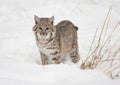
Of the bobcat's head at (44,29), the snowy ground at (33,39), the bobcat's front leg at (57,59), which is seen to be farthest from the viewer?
the bobcat's front leg at (57,59)

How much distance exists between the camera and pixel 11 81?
4516mm

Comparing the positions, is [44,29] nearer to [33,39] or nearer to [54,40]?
[54,40]

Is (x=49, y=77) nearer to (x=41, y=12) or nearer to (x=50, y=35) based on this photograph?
(x=50, y=35)

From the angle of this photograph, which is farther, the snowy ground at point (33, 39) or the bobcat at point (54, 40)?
the bobcat at point (54, 40)

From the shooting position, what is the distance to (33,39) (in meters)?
7.41

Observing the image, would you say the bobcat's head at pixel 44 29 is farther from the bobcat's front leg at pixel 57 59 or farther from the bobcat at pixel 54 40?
the bobcat's front leg at pixel 57 59

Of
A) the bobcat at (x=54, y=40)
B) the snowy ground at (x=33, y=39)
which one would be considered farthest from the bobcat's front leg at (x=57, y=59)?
the snowy ground at (x=33, y=39)

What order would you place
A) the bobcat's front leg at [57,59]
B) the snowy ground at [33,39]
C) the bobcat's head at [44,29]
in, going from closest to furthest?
the snowy ground at [33,39] < the bobcat's head at [44,29] < the bobcat's front leg at [57,59]

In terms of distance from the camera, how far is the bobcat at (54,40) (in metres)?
6.09

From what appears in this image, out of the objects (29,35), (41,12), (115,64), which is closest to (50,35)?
(115,64)

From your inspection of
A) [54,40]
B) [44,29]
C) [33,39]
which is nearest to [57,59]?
[54,40]

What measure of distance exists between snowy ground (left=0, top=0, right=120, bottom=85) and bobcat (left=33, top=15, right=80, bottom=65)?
19 centimetres

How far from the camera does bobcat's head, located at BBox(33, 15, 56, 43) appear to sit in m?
6.05

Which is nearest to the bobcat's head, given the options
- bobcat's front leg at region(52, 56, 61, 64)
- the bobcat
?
the bobcat
